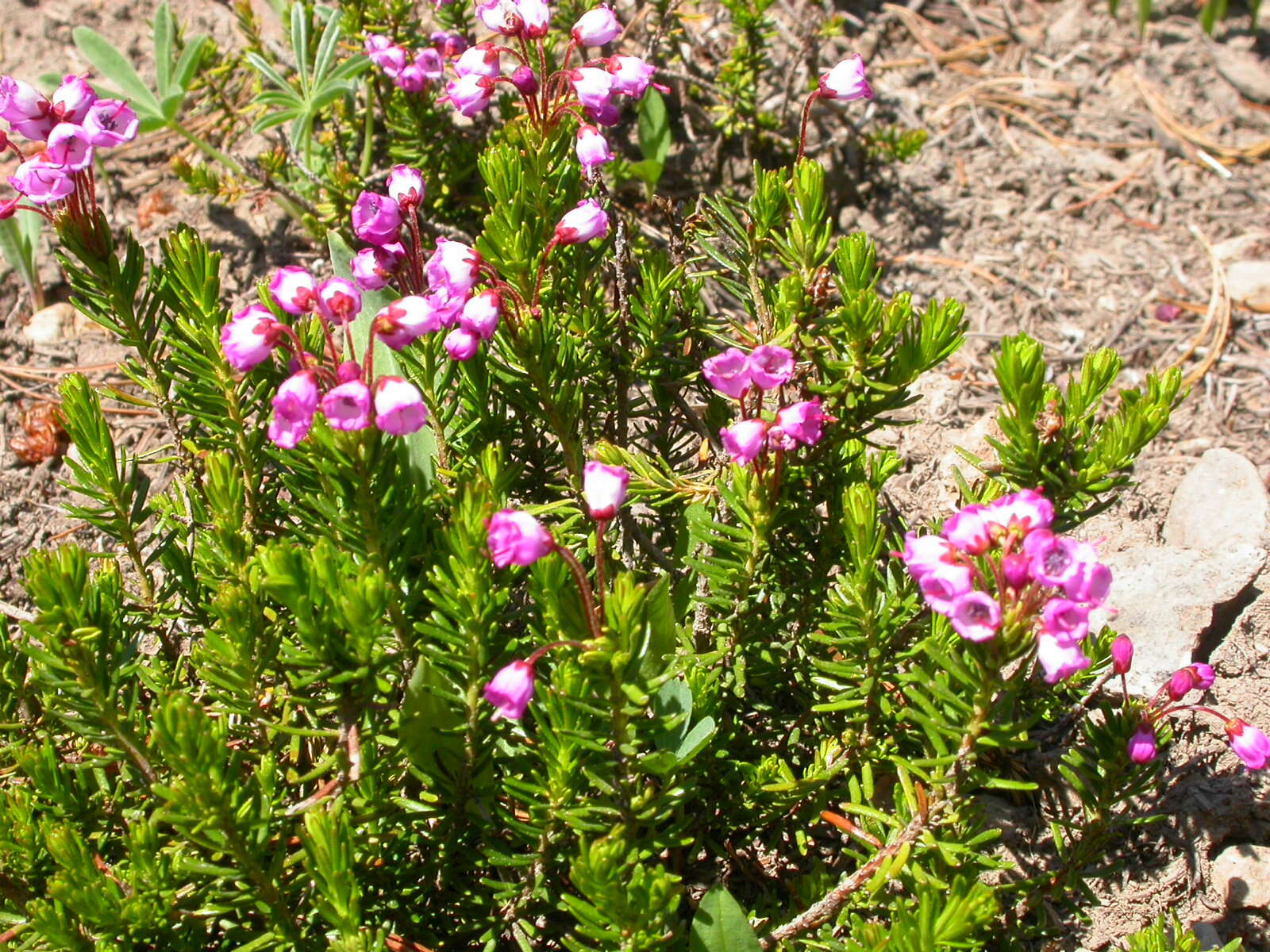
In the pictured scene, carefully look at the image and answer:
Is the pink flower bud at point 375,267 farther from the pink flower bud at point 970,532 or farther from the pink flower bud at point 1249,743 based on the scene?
the pink flower bud at point 1249,743

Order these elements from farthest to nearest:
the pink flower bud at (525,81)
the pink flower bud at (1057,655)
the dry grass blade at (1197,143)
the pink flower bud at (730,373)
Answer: the dry grass blade at (1197,143), the pink flower bud at (525,81), the pink flower bud at (730,373), the pink flower bud at (1057,655)

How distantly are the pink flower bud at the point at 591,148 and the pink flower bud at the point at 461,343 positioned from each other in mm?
599

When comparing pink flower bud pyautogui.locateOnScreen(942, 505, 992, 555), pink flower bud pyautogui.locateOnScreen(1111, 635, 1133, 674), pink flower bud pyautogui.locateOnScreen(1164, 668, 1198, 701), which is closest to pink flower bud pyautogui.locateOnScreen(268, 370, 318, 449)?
pink flower bud pyautogui.locateOnScreen(942, 505, 992, 555)

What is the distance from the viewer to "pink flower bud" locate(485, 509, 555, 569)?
6.20 feet

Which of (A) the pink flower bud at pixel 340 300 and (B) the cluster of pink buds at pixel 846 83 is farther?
(B) the cluster of pink buds at pixel 846 83

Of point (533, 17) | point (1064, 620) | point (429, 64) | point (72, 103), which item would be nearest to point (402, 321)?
point (533, 17)

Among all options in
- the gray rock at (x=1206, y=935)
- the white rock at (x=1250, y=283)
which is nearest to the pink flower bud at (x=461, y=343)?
the gray rock at (x=1206, y=935)

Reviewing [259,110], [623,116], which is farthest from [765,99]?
[259,110]

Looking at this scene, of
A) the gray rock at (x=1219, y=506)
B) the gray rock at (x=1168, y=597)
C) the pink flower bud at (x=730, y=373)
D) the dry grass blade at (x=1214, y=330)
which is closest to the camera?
the pink flower bud at (x=730, y=373)

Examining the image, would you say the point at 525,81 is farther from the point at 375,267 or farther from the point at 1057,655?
the point at 1057,655

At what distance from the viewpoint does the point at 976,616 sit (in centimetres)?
192

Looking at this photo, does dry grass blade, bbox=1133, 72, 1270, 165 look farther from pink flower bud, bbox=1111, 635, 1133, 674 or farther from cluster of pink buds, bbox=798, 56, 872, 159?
pink flower bud, bbox=1111, 635, 1133, 674

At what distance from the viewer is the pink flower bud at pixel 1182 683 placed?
234 centimetres

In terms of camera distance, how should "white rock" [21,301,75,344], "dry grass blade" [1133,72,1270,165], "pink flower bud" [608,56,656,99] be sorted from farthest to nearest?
"dry grass blade" [1133,72,1270,165] → "white rock" [21,301,75,344] → "pink flower bud" [608,56,656,99]
